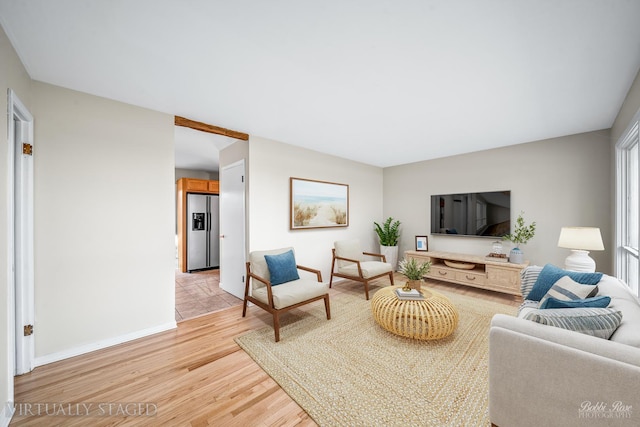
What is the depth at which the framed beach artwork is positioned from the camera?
3953 millimetres

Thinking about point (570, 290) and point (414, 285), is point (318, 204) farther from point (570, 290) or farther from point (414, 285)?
point (570, 290)

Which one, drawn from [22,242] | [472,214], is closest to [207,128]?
[22,242]

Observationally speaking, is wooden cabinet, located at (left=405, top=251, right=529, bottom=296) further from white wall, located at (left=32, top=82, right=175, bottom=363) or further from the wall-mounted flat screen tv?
white wall, located at (left=32, top=82, right=175, bottom=363)

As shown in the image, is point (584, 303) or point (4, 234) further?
point (4, 234)

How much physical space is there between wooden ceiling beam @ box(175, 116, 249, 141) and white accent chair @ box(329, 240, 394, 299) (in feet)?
7.51

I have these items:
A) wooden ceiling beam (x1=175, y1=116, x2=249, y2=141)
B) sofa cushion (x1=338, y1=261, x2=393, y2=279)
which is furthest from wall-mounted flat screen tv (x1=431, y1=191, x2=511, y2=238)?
wooden ceiling beam (x1=175, y1=116, x2=249, y2=141)

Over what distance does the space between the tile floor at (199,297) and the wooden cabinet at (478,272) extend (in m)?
3.41

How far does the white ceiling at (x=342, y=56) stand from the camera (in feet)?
4.53

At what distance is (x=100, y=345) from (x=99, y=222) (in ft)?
3.89

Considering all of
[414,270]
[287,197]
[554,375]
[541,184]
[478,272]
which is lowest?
[478,272]

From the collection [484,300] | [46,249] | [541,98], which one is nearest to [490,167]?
[541,98]

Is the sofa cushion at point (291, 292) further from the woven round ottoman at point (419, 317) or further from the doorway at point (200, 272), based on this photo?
the doorway at point (200, 272)

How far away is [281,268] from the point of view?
9.78 feet

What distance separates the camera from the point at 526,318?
1390mm
